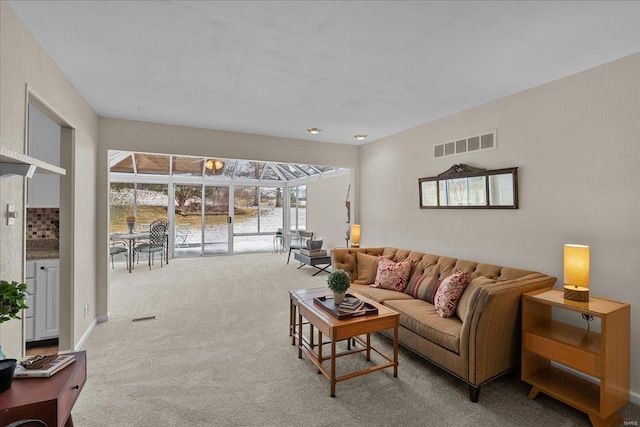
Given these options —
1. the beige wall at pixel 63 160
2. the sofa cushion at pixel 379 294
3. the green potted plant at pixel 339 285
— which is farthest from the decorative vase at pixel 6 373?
the sofa cushion at pixel 379 294

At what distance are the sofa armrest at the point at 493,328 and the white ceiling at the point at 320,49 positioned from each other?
1756 millimetres

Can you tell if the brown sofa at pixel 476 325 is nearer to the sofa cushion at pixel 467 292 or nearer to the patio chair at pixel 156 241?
the sofa cushion at pixel 467 292

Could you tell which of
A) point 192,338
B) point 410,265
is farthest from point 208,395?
point 410,265

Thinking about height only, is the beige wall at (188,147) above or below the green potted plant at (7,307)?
above

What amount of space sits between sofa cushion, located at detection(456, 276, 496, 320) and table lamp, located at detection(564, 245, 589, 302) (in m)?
0.53

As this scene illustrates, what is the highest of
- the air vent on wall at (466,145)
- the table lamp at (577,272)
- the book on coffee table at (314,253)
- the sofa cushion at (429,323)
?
the air vent on wall at (466,145)

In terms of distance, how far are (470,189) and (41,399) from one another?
3.72 m

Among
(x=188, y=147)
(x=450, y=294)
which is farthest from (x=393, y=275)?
(x=188, y=147)

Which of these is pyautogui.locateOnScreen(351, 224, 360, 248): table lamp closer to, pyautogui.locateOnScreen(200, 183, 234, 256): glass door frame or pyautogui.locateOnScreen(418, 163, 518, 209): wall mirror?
pyautogui.locateOnScreen(418, 163, 518, 209): wall mirror

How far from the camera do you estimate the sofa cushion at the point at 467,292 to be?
2640 mm

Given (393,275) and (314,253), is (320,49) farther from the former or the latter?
(314,253)

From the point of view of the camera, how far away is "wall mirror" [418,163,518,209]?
3.03 metres

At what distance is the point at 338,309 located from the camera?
252 centimetres

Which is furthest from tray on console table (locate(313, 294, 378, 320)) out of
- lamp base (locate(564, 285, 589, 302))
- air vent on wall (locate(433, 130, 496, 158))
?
air vent on wall (locate(433, 130, 496, 158))
